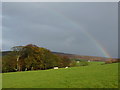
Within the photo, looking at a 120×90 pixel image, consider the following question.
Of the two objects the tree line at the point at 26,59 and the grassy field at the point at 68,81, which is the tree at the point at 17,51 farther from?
the grassy field at the point at 68,81

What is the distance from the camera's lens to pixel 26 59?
70.8m

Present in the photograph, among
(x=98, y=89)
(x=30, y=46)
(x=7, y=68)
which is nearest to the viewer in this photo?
(x=98, y=89)

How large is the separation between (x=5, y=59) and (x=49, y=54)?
741 inches

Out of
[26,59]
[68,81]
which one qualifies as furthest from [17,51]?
[68,81]

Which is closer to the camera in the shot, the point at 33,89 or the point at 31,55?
the point at 33,89

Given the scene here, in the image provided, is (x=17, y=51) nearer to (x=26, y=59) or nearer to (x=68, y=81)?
(x=26, y=59)

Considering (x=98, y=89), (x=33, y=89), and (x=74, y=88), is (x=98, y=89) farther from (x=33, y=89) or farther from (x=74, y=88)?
(x=33, y=89)

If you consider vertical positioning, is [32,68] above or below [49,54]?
below

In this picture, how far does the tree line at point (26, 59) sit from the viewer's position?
70562 mm

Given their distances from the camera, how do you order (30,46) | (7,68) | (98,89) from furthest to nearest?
(30,46)
(7,68)
(98,89)

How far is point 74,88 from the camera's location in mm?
18312

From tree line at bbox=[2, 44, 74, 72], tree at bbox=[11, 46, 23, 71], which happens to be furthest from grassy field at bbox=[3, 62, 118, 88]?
tree at bbox=[11, 46, 23, 71]

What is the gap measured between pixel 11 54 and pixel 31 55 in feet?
26.6

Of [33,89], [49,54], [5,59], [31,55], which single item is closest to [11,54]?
[5,59]
